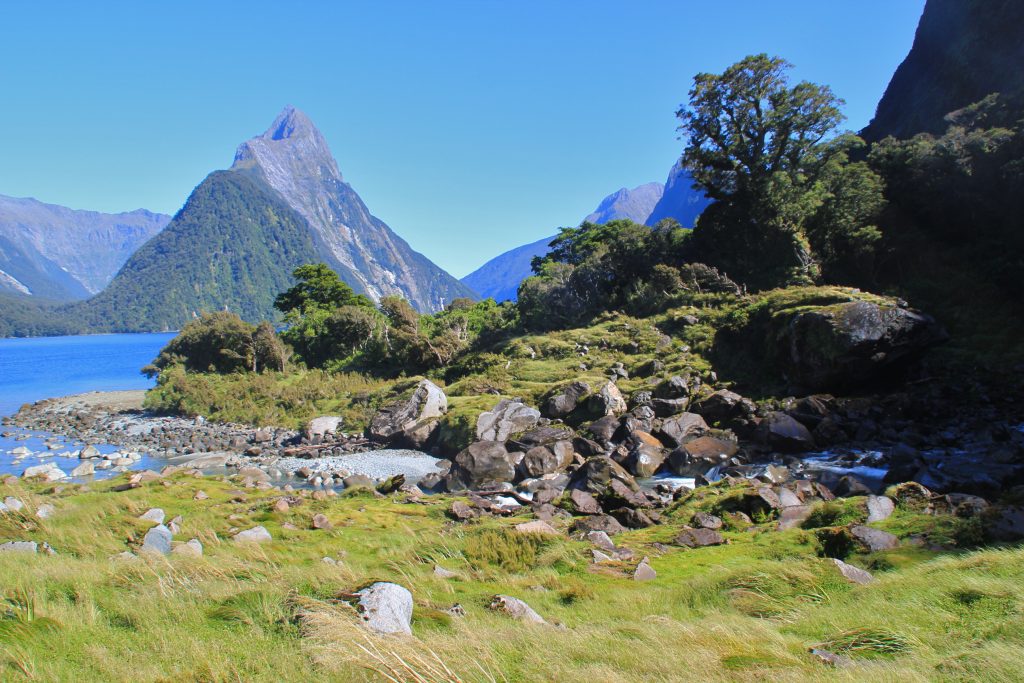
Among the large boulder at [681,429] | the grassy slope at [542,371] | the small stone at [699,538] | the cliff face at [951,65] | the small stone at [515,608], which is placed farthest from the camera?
the cliff face at [951,65]

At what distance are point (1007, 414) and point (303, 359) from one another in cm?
4536

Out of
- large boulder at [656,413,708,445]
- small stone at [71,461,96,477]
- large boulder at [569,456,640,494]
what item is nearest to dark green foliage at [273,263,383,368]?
small stone at [71,461,96,477]

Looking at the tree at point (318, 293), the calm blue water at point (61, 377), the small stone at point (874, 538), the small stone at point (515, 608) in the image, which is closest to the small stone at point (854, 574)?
the small stone at point (874, 538)

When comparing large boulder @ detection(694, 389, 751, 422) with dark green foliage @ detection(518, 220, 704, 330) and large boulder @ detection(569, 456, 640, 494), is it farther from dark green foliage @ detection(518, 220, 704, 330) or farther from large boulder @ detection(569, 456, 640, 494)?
dark green foliage @ detection(518, 220, 704, 330)

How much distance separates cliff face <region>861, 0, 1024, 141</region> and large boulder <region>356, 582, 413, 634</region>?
49.9 metres

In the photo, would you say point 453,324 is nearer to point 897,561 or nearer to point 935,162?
point 935,162

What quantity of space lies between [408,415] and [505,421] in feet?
18.5

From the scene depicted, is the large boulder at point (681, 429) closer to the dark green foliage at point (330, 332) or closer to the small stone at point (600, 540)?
the small stone at point (600, 540)

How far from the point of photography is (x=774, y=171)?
36.3 meters

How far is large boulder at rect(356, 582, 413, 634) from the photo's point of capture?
5.14 metres

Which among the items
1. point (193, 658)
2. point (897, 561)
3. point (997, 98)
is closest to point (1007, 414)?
point (897, 561)

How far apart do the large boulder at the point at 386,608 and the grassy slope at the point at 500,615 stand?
207 mm

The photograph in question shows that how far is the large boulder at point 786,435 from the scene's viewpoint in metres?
18.7

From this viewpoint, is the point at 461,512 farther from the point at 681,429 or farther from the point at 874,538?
the point at 681,429
